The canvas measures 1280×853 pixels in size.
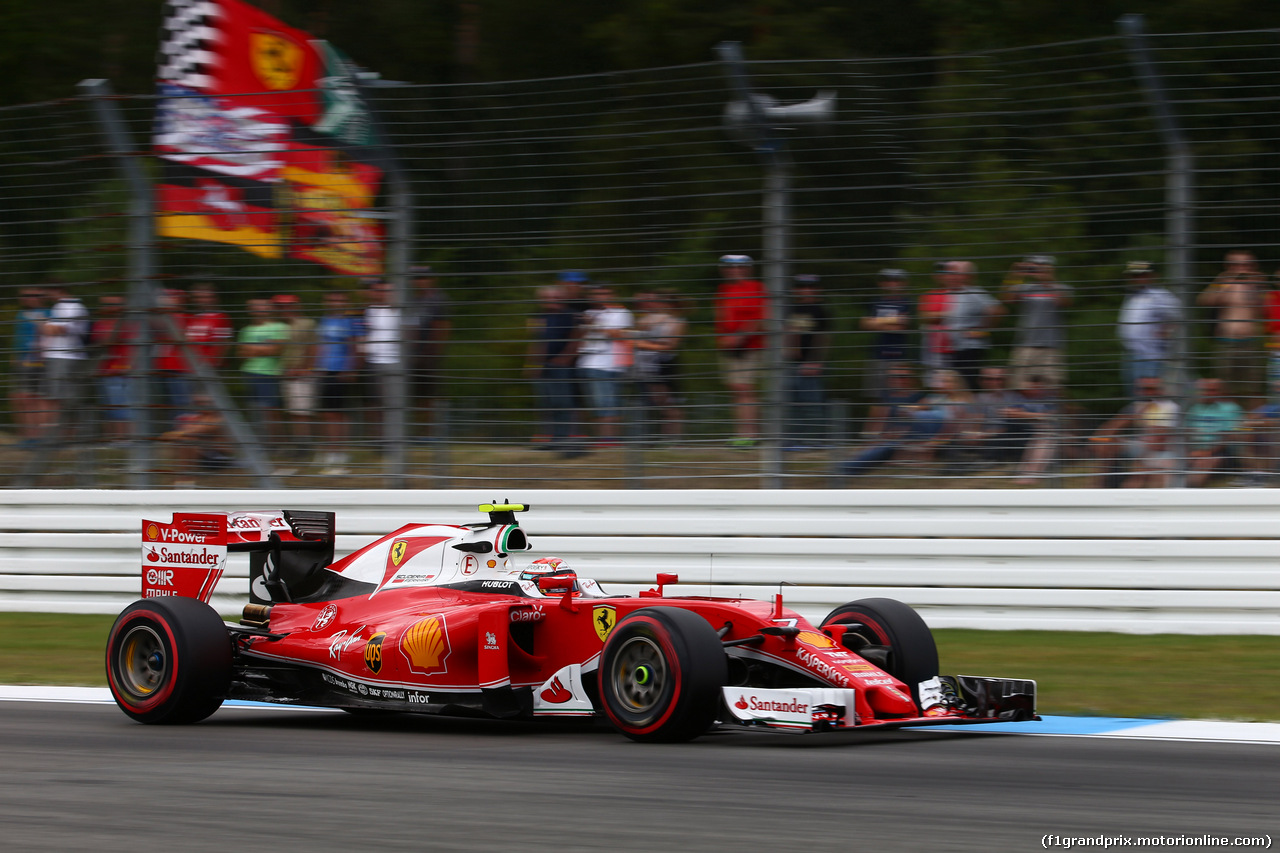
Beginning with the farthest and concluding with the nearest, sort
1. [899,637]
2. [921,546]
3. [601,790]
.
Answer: [921,546] < [899,637] < [601,790]

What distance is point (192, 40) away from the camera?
1427 centimetres

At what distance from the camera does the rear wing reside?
7.96 metres

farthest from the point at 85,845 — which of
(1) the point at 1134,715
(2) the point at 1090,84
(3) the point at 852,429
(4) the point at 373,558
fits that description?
(2) the point at 1090,84

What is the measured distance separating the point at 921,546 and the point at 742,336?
1.70m

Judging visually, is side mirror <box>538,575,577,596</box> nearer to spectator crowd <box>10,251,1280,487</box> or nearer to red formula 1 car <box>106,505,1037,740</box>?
red formula 1 car <box>106,505,1037,740</box>

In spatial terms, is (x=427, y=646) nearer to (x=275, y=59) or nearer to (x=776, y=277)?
(x=776, y=277)

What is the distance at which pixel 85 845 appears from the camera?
4645mm

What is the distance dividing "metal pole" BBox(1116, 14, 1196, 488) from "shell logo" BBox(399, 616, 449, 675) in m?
4.60

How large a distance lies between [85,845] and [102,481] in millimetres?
7432

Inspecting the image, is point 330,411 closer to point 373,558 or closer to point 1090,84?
point 373,558

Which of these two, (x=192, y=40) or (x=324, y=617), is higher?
(x=192, y=40)

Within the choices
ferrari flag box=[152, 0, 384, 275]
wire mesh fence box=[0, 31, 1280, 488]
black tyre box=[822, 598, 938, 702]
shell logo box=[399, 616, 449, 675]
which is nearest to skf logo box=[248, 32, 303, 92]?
ferrari flag box=[152, 0, 384, 275]

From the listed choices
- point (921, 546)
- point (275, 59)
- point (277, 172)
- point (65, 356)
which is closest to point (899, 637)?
point (921, 546)

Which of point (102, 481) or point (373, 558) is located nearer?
point (373, 558)
